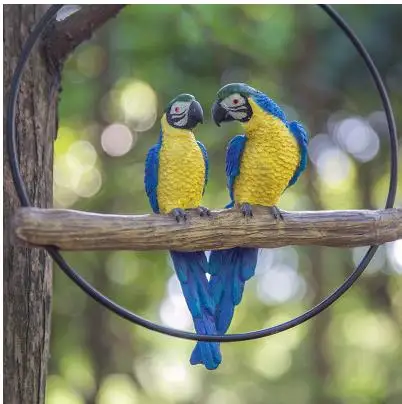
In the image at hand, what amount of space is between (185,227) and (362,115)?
6.30 feet

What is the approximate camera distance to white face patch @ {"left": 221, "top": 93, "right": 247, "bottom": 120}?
102 cm

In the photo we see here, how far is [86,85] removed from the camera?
8.79ft

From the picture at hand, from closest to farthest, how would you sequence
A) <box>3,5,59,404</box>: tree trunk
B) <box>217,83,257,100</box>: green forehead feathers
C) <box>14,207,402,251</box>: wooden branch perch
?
<box>14,207,402,251</box>: wooden branch perch, <box>217,83,257,100</box>: green forehead feathers, <box>3,5,59,404</box>: tree trunk

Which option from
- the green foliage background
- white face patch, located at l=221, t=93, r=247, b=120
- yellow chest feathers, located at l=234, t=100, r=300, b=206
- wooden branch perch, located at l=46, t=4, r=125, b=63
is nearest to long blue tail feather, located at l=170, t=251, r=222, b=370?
yellow chest feathers, located at l=234, t=100, r=300, b=206

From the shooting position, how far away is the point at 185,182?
1.02 metres

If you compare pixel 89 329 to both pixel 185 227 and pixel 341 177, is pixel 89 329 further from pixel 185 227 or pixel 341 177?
pixel 185 227

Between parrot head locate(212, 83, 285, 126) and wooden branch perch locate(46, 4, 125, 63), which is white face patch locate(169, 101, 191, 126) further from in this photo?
wooden branch perch locate(46, 4, 125, 63)

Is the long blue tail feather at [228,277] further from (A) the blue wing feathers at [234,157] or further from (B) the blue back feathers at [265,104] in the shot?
(B) the blue back feathers at [265,104]

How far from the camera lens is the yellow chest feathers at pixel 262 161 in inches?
41.1

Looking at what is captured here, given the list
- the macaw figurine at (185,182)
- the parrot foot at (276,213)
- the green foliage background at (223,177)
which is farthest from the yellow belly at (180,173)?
the green foliage background at (223,177)

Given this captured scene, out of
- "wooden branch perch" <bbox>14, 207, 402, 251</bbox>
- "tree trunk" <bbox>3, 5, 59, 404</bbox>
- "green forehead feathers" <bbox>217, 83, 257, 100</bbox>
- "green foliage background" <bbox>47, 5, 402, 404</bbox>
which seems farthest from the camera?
"green foliage background" <bbox>47, 5, 402, 404</bbox>

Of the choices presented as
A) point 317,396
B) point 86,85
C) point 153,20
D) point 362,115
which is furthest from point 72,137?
point 317,396

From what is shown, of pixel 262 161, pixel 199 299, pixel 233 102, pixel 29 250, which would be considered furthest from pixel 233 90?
pixel 29 250

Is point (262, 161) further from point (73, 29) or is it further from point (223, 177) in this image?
point (223, 177)
